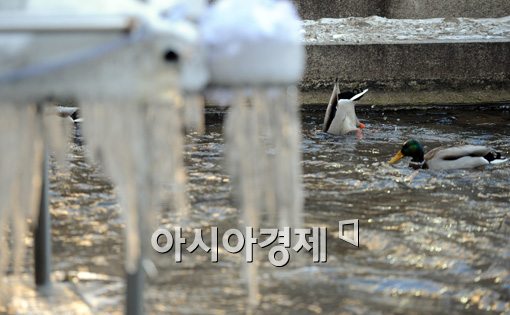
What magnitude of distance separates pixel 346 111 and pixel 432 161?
1.76 meters

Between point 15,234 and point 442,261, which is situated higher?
point 15,234

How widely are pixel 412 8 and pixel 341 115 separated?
4.03m

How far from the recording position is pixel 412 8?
1465 centimetres

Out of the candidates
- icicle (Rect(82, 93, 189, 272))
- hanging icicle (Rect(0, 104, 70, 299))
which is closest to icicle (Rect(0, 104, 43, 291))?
hanging icicle (Rect(0, 104, 70, 299))

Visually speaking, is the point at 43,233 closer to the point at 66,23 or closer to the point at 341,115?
the point at 66,23

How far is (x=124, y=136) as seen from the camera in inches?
98.2

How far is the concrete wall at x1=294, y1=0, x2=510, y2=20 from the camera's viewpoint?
14.4 m

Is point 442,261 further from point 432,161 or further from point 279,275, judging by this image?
point 432,161

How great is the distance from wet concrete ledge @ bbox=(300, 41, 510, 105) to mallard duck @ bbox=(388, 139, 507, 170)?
3077 millimetres

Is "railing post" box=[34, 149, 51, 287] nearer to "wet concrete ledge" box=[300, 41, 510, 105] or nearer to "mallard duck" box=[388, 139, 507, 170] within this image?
"mallard duck" box=[388, 139, 507, 170]

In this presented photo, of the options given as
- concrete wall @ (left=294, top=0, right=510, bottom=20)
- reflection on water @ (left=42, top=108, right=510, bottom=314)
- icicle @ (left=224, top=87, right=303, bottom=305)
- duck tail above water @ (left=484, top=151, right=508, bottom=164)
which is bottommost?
reflection on water @ (left=42, top=108, right=510, bottom=314)

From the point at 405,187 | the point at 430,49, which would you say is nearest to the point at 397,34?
the point at 430,49

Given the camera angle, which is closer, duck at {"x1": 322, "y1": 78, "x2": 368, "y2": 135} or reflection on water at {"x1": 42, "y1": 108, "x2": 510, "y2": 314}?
reflection on water at {"x1": 42, "y1": 108, "x2": 510, "y2": 314}
